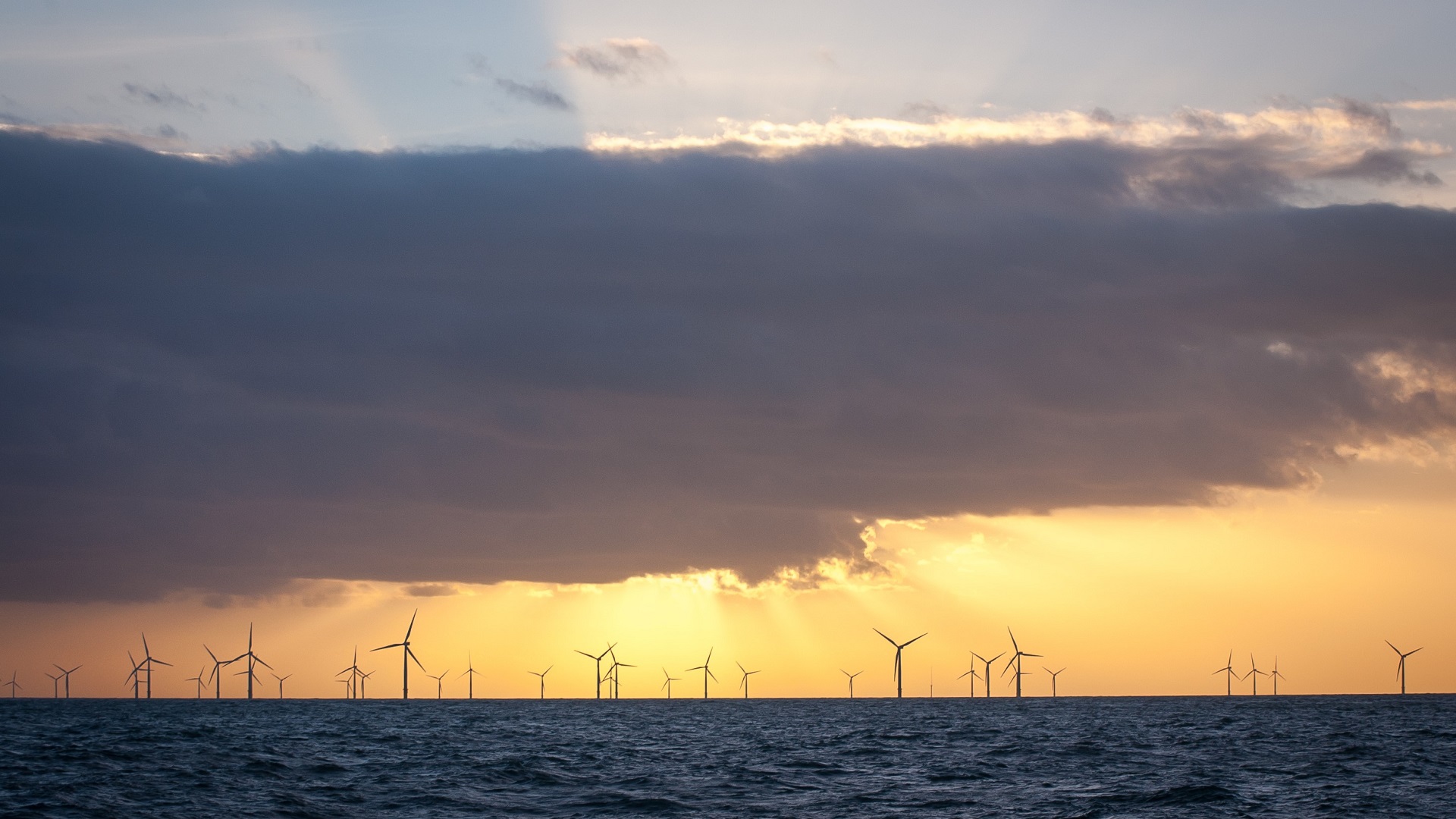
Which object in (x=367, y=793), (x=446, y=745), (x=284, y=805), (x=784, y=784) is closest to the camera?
(x=284, y=805)

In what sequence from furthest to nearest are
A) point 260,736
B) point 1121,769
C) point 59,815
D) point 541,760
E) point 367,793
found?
point 260,736 < point 541,760 < point 1121,769 < point 367,793 < point 59,815

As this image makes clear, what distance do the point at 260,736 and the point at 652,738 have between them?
46.4 m

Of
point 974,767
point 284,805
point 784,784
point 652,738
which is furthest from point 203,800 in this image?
point 652,738

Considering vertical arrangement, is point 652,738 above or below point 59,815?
below

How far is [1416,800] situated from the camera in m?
80.1

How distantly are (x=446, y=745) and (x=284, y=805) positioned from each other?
224ft

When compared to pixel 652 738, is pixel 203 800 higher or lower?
higher

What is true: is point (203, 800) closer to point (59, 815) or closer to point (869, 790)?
point (59, 815)

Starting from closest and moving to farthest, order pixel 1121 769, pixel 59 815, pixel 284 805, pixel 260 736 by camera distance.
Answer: pixel 59 815 < pixel 284 805 < pixel 1121 769 < pixel 260 736

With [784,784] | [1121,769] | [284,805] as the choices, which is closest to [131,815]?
[284,805]

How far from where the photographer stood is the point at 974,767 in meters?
107

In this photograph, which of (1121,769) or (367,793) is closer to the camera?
(367,793)

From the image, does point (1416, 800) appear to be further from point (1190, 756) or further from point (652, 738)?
point (652, 738)

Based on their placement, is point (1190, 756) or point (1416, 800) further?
point (1190, 756)
